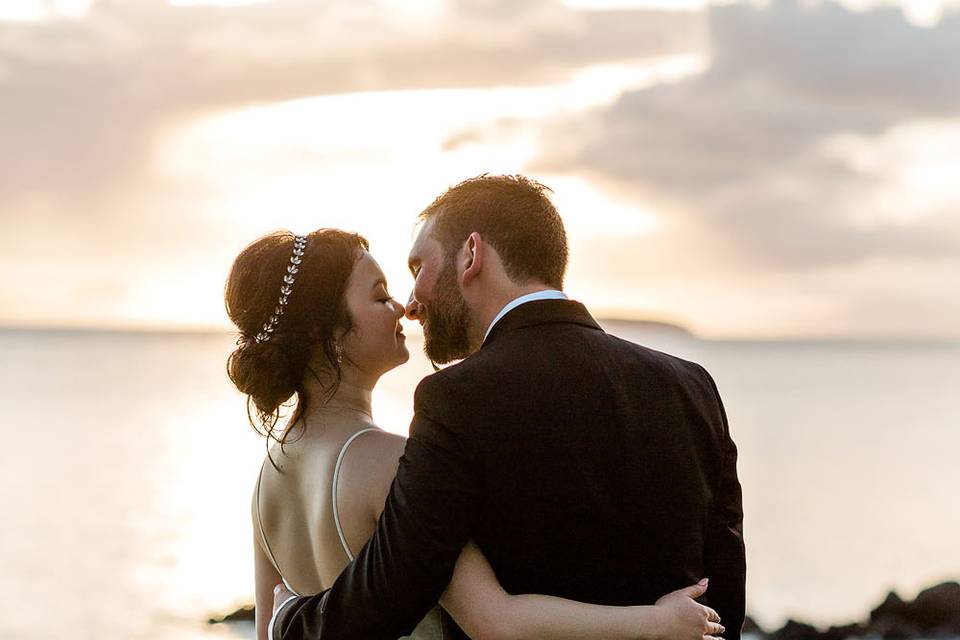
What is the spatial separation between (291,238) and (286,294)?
17 cm

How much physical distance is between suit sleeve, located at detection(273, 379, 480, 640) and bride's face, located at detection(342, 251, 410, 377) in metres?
0.66

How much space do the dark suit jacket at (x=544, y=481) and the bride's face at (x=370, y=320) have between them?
598 mm

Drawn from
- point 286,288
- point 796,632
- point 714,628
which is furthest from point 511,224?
point 796,632

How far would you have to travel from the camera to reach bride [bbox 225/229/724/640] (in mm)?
2885

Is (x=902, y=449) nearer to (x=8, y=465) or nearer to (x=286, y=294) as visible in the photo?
(x=8, y=465)

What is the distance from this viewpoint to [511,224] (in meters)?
2.70

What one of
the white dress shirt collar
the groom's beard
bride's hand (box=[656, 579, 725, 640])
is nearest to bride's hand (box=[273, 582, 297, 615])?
the groom's beard

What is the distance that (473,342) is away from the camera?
272cm

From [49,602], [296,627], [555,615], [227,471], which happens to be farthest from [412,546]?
[227,471]

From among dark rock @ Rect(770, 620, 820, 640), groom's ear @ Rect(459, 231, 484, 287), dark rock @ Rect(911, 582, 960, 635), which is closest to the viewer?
groom's ear @ Rect(459, 231, 484, 287)

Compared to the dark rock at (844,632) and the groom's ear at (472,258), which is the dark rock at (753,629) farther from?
the groom's ear at (472,258)

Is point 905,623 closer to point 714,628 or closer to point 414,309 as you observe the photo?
point 714,628

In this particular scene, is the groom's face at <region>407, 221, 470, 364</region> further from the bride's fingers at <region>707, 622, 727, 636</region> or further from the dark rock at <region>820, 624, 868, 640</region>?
the dark rock at <region>820, 624, 868, 640</region>

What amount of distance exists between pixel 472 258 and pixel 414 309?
206 millimetres
